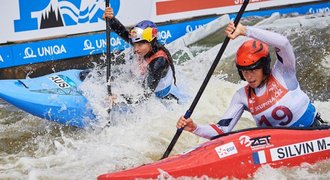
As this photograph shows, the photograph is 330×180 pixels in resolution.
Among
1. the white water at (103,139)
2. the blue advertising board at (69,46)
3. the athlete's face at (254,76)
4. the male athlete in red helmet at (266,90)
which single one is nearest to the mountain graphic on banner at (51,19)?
the blue advertising board at (69,46)

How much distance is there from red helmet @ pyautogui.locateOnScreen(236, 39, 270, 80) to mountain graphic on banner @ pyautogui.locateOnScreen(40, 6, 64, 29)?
5.20 metres

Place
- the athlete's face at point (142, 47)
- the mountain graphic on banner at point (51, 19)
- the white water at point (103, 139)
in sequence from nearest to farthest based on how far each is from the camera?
the white water at point (103, 139)
the athlete's face at point (142, 47)
the mountain graphic on banner at point (51, 19)

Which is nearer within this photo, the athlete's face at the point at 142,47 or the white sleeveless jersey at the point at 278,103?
the white sleeveless jersey at the point at 278,103

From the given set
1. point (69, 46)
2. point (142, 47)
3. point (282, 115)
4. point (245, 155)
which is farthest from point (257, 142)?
point (69, 46)

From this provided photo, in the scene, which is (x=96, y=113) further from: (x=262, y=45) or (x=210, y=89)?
(x=262, y=45)

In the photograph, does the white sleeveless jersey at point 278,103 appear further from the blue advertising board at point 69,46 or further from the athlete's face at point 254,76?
the blue advertising board at point 69,46

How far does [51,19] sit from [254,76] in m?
5.30

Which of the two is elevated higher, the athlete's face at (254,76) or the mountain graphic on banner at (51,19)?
the athlete's face at (254,76)

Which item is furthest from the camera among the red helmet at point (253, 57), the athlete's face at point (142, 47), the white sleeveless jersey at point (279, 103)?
the athlete's face at point (142, 47)

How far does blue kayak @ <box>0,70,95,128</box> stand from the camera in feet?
22.8

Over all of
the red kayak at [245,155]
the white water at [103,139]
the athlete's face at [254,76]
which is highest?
the athlete's face at [254,76]

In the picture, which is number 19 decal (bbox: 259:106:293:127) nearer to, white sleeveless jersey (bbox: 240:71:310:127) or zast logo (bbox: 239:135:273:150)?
white sleeveless jersey (bbox: 240:71:310:127)

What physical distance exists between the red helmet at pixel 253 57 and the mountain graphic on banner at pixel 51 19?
5203 mm

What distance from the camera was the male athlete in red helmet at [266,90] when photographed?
4.67m
